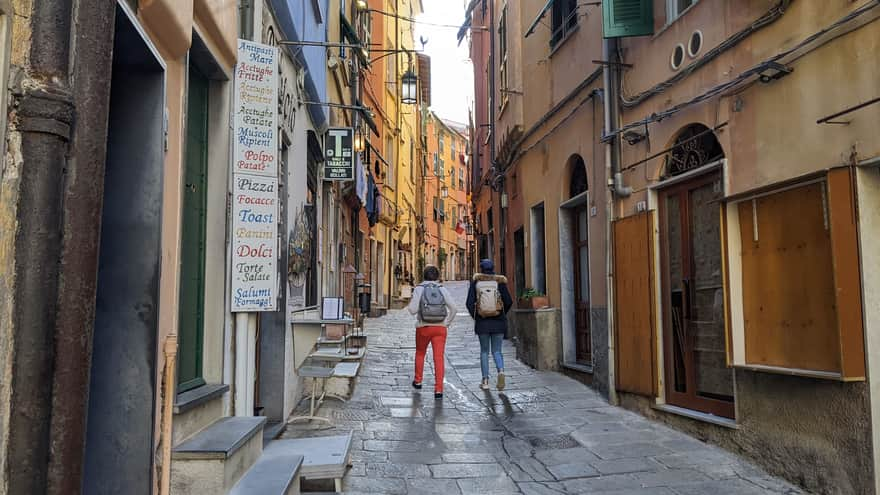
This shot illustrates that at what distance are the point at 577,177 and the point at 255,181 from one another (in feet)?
20.8

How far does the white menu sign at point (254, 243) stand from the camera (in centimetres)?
509

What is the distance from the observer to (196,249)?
4844 mm

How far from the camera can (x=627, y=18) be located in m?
7.64

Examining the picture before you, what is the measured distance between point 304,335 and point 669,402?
383 cm

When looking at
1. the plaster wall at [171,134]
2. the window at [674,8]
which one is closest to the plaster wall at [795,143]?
the window at [674,8]

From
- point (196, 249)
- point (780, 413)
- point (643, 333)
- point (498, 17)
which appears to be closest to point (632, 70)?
point (643, 333)

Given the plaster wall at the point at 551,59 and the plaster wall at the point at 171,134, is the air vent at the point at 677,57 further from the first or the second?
the plaster wall at the point at 171,134

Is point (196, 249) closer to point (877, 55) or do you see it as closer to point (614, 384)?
point (877, 55)

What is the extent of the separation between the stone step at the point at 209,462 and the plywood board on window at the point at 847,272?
12.7 feet

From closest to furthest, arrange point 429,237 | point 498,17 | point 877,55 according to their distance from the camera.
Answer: point 877,55 < point 498,17 < point 429,237

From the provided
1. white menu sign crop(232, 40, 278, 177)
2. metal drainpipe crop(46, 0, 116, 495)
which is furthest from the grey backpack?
metal drainpipe crop(46, 0, 116, 495)

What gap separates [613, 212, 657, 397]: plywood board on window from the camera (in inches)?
291

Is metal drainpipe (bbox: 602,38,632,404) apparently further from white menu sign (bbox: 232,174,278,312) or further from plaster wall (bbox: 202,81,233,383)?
plaster wall (bbox: 202,81,233,383)

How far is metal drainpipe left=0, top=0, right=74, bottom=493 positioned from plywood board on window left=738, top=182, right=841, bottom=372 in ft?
15.4
